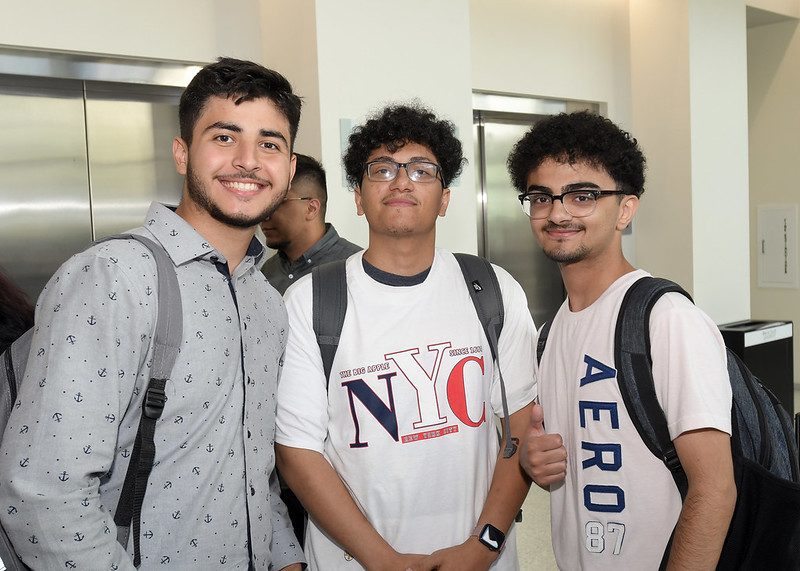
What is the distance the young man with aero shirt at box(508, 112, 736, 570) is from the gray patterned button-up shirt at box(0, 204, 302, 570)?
75 cm

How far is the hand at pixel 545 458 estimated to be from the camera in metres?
1.84

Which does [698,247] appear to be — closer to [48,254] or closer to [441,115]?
[441,115]

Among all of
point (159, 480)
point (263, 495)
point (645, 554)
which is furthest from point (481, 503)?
point (159, 480)

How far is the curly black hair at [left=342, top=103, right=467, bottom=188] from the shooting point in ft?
7.30

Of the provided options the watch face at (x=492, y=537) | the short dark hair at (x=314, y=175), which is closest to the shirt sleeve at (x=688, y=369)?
the watch face at (x=492, y=537)

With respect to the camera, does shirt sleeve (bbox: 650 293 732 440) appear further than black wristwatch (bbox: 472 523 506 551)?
No

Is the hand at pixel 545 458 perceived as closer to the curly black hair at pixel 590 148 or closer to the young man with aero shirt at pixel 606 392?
the young man with aero shirt at pixel 606 392

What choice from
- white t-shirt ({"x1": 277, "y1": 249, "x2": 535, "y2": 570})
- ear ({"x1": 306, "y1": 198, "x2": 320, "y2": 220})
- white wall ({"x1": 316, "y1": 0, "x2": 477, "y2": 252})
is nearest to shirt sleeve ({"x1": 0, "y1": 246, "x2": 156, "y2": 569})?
white t-shirt ({"x1": 277, "y1": 249, "x2": 535, "y2": 570})

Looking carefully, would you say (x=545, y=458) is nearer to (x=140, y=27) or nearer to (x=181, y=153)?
(x=181, y=153)

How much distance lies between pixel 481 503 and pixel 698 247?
4.62 m

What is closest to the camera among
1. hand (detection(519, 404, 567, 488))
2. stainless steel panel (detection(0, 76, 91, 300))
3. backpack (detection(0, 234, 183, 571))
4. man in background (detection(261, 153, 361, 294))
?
backpack (detection(0, 234, 183, 571))

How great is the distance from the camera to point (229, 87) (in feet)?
5.56

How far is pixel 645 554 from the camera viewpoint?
1727mm

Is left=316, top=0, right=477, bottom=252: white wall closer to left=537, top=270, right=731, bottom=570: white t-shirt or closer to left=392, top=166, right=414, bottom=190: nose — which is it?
left=392, top=166, right=414, bottom=190: nose
